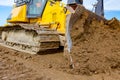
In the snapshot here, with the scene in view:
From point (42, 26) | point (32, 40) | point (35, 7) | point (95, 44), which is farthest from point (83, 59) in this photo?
point (35, 7)

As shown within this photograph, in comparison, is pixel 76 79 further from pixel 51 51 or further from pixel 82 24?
pixel 51 51

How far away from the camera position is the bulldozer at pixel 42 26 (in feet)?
18.6

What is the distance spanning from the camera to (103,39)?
563 centimetres

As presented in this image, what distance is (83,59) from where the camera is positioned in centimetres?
489

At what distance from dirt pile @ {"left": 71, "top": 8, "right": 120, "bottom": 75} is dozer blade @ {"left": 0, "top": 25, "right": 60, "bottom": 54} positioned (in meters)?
1.04

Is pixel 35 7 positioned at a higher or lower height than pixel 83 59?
higher

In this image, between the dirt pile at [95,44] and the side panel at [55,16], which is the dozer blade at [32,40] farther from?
the dirt pile at [95,44]

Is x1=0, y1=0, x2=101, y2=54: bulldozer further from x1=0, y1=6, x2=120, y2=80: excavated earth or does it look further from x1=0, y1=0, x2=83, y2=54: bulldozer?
x1=0, y1=6, x2=120, y2=80: excavated earth

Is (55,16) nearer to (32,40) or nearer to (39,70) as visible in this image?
(32,40)

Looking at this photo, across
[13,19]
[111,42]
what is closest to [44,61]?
[111,42]

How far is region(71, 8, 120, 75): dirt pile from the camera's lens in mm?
4779

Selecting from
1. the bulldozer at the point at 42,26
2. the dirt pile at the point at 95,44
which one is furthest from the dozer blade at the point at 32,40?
the dirt pile at the point at 95,44

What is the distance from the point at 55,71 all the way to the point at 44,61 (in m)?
0.94

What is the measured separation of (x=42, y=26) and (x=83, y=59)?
2.79 m
